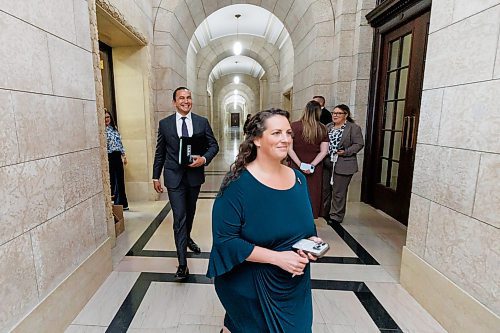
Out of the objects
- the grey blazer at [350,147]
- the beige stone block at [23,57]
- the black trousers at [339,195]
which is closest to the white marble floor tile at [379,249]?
the black trousers at [339,195]

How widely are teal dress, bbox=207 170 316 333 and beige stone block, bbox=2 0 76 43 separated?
1.46 metres

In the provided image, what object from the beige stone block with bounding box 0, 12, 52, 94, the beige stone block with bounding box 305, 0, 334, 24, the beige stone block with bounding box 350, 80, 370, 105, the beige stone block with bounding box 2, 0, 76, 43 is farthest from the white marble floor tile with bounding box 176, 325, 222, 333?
the beige stone block with bounding box 305, 0, 334, 24

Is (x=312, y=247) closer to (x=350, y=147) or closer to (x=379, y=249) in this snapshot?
(x=379, y=249)

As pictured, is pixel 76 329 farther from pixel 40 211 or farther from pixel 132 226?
pixel 132 226

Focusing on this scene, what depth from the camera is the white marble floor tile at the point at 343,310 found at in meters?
1.96

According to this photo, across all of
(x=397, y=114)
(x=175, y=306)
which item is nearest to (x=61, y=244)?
(x=175, y=306)

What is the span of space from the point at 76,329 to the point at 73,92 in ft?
5.23

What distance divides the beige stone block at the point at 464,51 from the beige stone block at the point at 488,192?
0.46 metres

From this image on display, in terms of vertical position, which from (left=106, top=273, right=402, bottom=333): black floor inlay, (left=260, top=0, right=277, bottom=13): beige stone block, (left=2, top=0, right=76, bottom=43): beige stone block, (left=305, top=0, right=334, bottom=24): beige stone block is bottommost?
(left=106, top=273, right=402, bottom=333): black floor inlay

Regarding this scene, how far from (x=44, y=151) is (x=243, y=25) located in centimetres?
826

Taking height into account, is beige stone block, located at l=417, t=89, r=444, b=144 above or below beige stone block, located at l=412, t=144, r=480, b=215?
above

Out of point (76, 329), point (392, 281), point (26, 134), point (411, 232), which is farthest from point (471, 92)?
point (76, 329)

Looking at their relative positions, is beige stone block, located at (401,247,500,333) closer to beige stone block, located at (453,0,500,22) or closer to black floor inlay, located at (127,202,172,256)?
beige stone block, located at (453,0,500,22)

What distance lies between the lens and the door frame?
3621 millimetres
